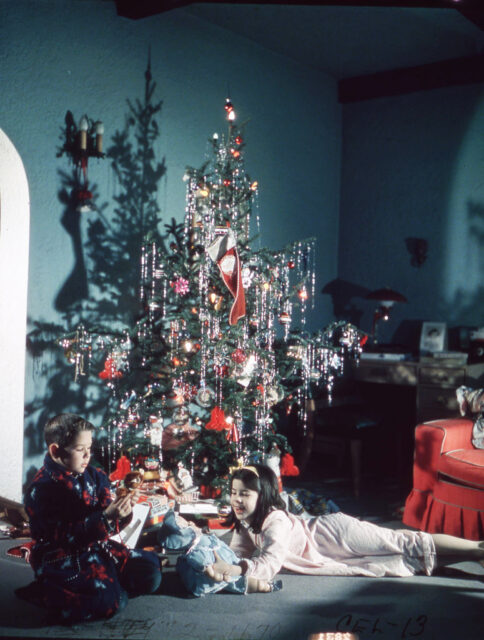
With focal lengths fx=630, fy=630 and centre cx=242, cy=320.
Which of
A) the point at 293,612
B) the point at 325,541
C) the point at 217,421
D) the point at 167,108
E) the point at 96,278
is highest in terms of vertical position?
the point at 167,108

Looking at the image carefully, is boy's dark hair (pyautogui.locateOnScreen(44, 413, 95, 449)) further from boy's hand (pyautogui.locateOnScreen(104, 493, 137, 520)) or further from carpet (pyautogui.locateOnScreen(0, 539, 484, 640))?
carpet (pyautogui.locateOnScreen(0, 539, 484, 640))

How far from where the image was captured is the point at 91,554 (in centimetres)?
260

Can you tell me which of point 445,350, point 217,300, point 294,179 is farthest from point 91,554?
point 294,179

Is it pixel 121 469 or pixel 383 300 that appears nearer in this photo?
pixel 121 469

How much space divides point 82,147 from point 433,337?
3150mm

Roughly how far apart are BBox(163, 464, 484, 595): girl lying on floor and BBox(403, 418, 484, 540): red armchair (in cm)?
31

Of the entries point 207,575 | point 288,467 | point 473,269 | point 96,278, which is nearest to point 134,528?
point 207,575

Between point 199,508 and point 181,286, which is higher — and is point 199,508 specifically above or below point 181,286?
below

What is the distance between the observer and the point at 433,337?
17.2 feet

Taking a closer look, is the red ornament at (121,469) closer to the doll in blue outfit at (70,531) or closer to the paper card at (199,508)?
the paper card at (199,508)

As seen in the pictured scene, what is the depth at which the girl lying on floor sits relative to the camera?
2992 millimetres

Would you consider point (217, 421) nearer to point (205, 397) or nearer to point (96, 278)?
point (205, 397)

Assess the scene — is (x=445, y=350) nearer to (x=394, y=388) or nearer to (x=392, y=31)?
(x=394, y=388)

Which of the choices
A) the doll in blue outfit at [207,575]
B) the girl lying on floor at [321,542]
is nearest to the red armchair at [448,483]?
the girl lying on floor at [321,542]
